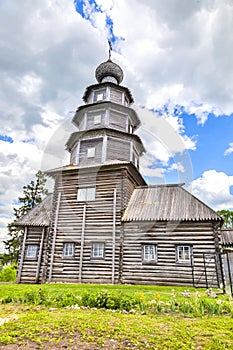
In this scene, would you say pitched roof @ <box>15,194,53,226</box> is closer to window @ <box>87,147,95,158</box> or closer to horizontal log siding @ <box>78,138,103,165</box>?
horizontal log siding @ <box>78,138,103,165</box>

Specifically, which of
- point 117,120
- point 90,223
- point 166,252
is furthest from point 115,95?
point 166,252

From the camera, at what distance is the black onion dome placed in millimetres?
22922

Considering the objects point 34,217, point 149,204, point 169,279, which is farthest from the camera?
point 34,217

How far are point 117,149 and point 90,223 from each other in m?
6.03

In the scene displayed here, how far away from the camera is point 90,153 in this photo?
1928 centimetres

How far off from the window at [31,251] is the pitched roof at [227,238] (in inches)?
478

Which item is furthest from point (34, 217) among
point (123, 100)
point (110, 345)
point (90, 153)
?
point (110, 345)

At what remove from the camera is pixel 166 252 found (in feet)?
48.7

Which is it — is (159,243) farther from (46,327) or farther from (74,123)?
(74,123)

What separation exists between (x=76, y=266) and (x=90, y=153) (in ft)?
26.7

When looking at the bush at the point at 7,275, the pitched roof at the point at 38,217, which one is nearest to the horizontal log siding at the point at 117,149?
the pitched roof at the point at 38,217

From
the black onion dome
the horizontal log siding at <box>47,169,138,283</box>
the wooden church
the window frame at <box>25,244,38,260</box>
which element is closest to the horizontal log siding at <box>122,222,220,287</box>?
the wooden church

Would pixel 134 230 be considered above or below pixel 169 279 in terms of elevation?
above

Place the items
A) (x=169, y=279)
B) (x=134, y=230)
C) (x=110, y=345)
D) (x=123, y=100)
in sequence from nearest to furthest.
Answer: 1. (x=110, y=345)
2. (x=169, y=279)
3. (x=134, y=230)
4. (x=123, y=100)
